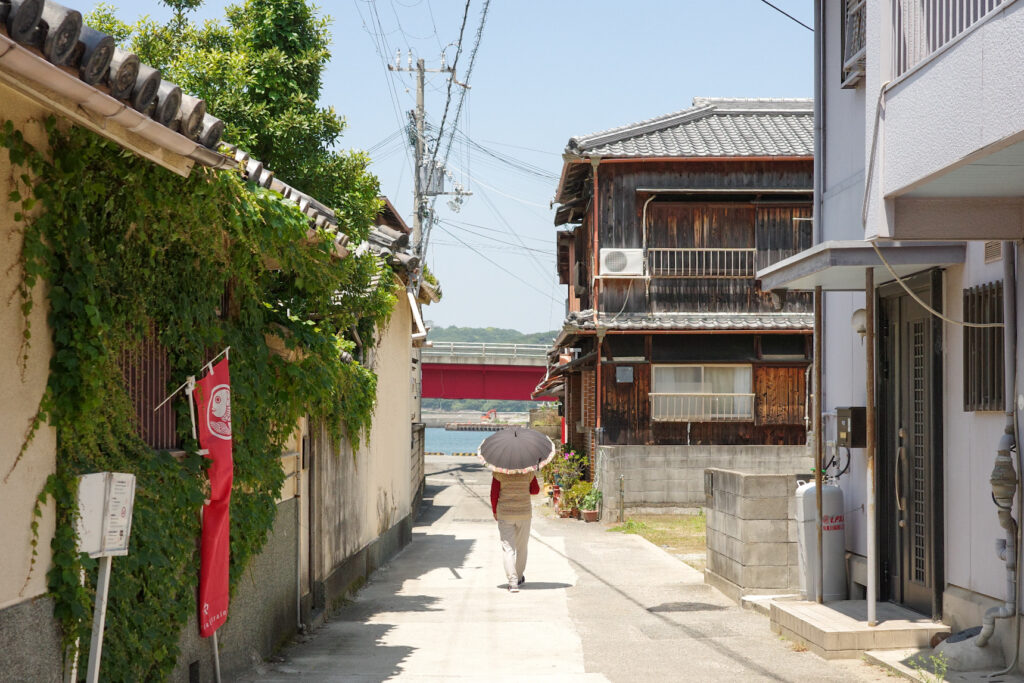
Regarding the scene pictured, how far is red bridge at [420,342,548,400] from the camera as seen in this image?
47594 millimetres

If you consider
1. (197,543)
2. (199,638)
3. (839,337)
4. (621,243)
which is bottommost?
(199,638)

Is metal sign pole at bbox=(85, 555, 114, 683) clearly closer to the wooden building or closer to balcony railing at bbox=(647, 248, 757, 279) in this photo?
the wooden building

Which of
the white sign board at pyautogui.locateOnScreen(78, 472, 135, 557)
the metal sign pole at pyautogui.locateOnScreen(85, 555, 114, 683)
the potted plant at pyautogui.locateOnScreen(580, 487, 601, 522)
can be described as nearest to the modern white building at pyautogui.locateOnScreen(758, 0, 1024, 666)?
the white sign board at pyautogui.locateOnScreen(78, 472, 135, 557)

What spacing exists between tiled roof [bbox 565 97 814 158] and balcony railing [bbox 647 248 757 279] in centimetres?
224

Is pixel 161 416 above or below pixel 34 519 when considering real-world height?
above

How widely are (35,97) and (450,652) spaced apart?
668 cm

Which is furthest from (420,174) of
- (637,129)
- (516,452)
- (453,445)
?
(453,445)

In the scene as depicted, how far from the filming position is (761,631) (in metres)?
10.6

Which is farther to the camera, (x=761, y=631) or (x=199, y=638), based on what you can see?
(x=761, y=631)

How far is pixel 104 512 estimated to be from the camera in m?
5.34

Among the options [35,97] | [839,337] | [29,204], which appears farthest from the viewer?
[839,337]

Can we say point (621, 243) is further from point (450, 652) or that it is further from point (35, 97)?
point (35, 97)

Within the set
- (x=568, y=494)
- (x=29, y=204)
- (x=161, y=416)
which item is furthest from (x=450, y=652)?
(x=568, y=494)

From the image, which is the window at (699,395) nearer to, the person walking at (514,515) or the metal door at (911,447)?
the person walking at (514,515)
